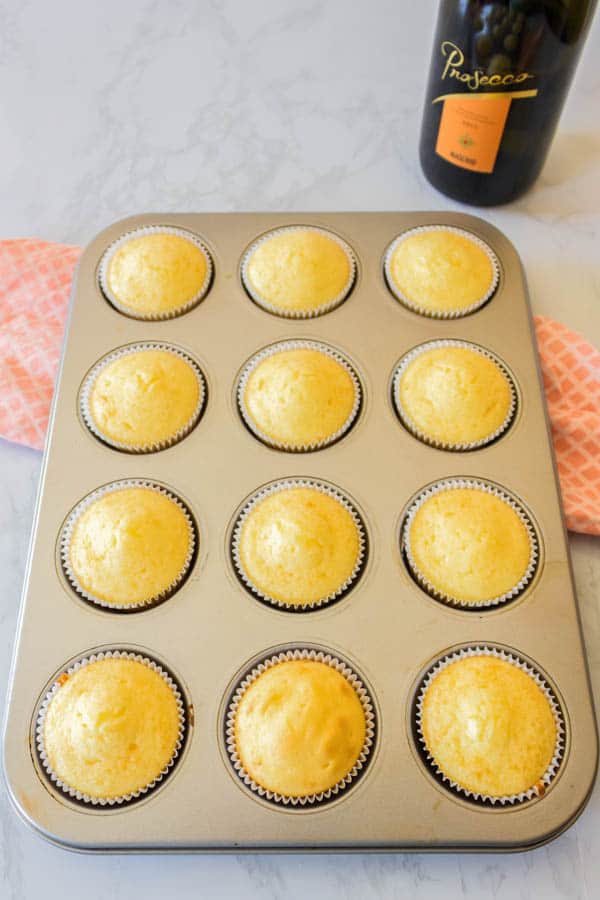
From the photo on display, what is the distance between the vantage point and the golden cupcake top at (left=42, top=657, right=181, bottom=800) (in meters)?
1.02

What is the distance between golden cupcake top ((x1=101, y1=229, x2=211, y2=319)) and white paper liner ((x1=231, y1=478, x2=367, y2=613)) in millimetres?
388

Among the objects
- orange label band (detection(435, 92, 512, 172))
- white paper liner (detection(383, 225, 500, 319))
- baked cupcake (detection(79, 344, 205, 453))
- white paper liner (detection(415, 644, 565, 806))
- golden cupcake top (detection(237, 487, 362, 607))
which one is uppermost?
orange label band (detection(435, 92, 512, 172))

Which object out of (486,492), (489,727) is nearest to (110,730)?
(489,727)

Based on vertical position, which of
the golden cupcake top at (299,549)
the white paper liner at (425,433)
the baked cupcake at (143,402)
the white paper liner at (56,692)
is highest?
the white paper liner at (425,433)

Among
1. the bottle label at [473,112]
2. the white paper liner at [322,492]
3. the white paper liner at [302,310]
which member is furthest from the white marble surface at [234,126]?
the white paper liner at [322,492]

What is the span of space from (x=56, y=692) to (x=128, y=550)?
21 cm

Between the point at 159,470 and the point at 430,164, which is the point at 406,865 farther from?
the point at 430,164

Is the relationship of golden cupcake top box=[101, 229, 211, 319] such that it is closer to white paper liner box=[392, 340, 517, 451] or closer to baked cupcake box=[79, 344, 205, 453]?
baked cupcake box=[79, 344, 205, 453]

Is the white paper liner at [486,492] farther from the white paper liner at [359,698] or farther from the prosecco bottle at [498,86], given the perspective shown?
the prosecco bottle at [498,86]

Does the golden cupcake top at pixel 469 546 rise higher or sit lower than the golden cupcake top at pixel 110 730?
higher

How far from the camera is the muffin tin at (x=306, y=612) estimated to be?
39.2 inches

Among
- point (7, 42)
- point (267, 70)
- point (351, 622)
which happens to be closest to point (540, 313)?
point (351, 622)

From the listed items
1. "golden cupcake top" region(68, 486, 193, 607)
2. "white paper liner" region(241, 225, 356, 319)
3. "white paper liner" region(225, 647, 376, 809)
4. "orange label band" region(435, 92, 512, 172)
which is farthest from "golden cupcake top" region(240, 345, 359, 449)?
"orange label band" region(435, 92, 512, 172)

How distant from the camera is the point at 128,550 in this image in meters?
1.15
